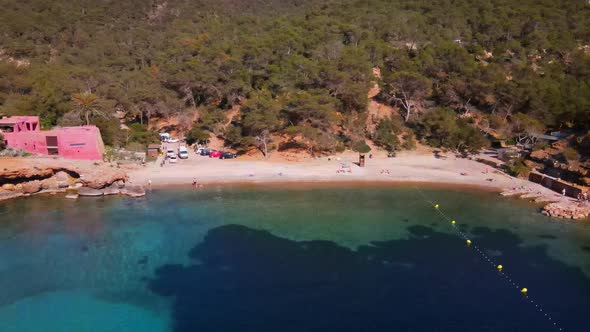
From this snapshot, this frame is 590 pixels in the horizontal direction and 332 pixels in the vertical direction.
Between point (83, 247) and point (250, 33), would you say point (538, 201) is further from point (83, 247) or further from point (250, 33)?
point (250, 33)

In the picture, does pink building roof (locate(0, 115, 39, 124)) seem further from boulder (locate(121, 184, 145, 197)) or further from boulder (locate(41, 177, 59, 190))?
boulder (locate(121, 184, 145, 197))

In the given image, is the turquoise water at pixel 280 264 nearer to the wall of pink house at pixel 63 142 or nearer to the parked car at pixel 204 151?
the wall of pink house at pixel 63 142

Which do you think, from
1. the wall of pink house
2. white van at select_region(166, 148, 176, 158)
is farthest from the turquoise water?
white van at select_region(166, 148, 176, 158)

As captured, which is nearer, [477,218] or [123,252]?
[123,252]

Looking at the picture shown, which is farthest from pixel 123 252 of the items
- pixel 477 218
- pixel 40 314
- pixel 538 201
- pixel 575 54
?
pixel 575 54

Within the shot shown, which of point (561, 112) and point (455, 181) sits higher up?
point (561, 112)

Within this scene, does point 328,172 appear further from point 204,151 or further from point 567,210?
point 567,210
